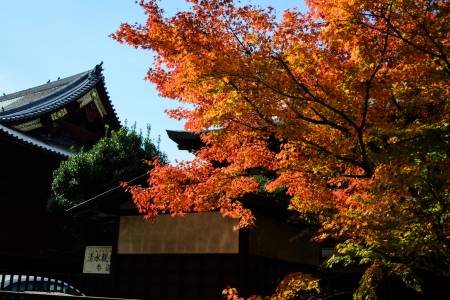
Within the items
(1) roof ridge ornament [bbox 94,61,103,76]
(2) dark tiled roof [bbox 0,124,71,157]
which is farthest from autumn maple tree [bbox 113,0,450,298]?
(1) roof ridge ornament [bbox 94,61,103,76]

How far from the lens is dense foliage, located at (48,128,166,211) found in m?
21.3

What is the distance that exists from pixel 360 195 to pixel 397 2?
3.39 m

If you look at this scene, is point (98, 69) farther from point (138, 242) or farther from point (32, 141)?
point (138, 242)

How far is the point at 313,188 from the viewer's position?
9586 millimetres

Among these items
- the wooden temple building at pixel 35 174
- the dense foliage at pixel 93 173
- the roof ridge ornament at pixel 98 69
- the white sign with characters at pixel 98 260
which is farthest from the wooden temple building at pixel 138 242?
the roof ridge ornament at pixel 98 69

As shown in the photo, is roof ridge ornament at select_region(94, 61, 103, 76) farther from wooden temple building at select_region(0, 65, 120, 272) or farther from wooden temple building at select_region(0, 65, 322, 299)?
wooden temple building at select_region(0, 65, 322, 299)

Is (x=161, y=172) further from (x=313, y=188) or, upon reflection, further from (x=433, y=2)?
(x=433, y=2)

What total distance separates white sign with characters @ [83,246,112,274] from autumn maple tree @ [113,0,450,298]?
8020mm

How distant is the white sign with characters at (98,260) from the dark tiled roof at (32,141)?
8.98m

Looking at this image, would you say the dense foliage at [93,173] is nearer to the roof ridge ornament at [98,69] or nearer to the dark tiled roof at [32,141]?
the dark tiled roof at [32,141]

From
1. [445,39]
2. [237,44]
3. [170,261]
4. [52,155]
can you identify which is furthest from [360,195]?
[52,155]

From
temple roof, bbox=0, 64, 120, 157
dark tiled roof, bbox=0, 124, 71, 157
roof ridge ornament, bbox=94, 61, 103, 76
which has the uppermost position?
roof ridge ornament, bbox=94, 61, 103, 76

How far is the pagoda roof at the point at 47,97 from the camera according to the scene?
85.5 ft

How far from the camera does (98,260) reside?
15.3 meters
